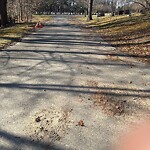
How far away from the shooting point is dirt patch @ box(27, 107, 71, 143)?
4848 millimetres

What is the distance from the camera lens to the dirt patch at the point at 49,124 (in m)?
4.85

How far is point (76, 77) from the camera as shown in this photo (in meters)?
8.62

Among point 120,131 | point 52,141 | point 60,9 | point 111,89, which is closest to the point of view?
point 52,141

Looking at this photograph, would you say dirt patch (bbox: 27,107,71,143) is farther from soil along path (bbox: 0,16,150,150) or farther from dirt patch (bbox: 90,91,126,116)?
dirt patch (bbox: 90,91,126,116)

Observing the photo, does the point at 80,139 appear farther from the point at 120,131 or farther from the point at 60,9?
the point at 60,9

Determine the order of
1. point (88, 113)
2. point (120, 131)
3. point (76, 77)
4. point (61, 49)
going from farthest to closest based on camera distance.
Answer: point (61, 49), point (76, 77), point (88, 113), point (120, 131)

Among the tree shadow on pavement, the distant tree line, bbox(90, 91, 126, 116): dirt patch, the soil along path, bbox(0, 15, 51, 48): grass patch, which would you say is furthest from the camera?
the distant tree line

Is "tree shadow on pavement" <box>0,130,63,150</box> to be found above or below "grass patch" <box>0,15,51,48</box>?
above

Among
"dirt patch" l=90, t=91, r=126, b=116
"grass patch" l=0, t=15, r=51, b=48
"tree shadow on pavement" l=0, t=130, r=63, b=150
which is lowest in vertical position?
Result: "grass patch" l=0, t=15, r=51, b=48

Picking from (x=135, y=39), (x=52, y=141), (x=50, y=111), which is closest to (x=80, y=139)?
(x=52, y=141)

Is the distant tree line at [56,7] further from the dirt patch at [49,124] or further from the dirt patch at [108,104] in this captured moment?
the dirt patch at [49,124]

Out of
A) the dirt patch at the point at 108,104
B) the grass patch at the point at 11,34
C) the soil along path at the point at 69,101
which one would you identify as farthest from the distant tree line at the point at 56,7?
the dirt patch at the point at 108,104

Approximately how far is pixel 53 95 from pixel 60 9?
12617 cm

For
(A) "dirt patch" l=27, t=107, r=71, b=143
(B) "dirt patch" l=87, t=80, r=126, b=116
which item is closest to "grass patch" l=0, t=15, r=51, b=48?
(B) "dirt patch" l=87, t=80, r=126, b=116
